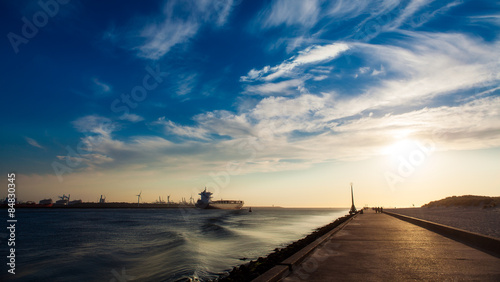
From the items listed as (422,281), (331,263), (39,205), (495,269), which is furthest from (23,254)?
(39,205)

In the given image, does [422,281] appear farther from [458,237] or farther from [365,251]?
[458,237]

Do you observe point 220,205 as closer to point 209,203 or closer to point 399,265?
point 209,203

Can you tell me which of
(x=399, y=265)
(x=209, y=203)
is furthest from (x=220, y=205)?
(x=399, y=265)

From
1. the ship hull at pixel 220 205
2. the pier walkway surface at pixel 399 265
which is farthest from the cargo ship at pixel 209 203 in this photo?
the pier walkway surface at pixel 399 265

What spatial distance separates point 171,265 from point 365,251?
31.9ft

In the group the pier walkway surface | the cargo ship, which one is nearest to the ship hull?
the cargo ship

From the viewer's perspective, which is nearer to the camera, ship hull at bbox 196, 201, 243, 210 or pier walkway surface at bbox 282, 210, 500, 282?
pier walkway surface at bbox 282, 210, 500, 282

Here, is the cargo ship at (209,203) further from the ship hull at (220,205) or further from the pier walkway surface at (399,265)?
the pier walkway surface at (399,265)

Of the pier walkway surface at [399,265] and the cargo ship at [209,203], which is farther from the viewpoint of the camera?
the cargo ship at [209,203]

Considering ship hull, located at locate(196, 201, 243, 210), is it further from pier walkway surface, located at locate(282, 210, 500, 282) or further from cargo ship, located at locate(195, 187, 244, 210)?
pier walkway surface, located at locate(282, 210, 500, 282)

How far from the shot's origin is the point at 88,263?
1463 cm

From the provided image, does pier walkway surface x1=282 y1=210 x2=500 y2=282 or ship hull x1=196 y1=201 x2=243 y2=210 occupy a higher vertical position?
pier walkway surface x1=282 y1=210 x2=500 y2=282

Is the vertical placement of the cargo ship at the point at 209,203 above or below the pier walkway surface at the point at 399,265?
below

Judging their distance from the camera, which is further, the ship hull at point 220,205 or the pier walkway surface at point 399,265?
the ship hull at point 220,205
